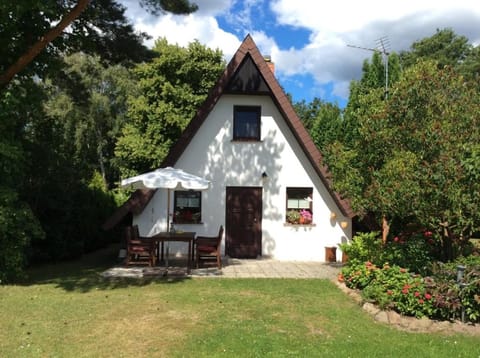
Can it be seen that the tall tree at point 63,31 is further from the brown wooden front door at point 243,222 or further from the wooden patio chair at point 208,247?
the wooden patio chair at point 208,247

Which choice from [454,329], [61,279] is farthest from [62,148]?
[454,329]

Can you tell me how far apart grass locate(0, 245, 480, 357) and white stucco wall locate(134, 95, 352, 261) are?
391 centimetres

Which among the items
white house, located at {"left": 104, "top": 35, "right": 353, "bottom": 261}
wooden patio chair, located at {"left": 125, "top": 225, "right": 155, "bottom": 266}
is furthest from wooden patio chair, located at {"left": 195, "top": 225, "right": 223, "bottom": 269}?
white house, located at {"left": 104, "top": 35, "right": 353, "bottom": 261}

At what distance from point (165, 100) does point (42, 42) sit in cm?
1546

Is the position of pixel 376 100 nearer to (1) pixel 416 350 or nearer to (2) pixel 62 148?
(1) pixel 416 350

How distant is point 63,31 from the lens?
970 centimetres

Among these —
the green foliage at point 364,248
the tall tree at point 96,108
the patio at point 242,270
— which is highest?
the tall tree at point 96,108

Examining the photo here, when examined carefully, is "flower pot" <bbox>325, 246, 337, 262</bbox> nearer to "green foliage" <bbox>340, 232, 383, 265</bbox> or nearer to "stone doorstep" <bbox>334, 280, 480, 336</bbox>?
"green foliage" <bbox>340, 232, 383, 265</bbox>

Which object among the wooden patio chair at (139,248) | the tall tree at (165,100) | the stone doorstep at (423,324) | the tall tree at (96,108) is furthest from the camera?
the tall tree at (96,108)

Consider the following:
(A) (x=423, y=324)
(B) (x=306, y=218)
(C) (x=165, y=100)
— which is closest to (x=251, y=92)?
(B) (x=306, y=218)

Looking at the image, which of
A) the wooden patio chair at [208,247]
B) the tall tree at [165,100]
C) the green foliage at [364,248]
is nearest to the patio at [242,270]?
the wooden patio chair at [208,247]

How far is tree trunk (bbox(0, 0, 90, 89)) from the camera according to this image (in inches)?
332

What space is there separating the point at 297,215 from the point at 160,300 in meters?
6.48

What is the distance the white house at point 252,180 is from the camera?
12.5m
